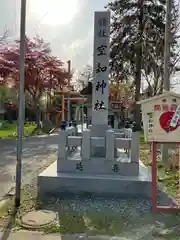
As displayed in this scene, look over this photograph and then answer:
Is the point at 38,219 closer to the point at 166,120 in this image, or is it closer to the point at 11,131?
the point at 166,120

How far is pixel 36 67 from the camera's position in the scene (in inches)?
711

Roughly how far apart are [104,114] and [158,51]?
11.1 meters

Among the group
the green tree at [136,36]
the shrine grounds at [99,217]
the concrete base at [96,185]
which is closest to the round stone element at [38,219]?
the shrine grounds at [99,217]

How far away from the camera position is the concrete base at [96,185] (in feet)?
16.8

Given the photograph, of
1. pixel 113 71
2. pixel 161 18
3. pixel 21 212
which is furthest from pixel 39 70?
pixel 21 212

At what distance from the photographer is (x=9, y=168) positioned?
7.65 metres

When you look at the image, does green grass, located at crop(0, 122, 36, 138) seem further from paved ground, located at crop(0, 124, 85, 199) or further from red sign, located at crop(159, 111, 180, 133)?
red sign, located at crop(159, 111, 180, 133)

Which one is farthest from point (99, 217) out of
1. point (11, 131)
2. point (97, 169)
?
point (11, 131)

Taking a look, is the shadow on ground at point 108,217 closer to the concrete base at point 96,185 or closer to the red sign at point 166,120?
the concrete base at point 96,185

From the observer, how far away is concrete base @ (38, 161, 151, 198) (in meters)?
5.13

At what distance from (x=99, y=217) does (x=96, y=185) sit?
1108 mm

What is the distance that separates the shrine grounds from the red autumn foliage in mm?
12703

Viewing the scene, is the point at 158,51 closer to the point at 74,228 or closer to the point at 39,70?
the point at 39,70

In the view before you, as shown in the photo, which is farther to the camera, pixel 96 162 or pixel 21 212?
pixel 96 162
